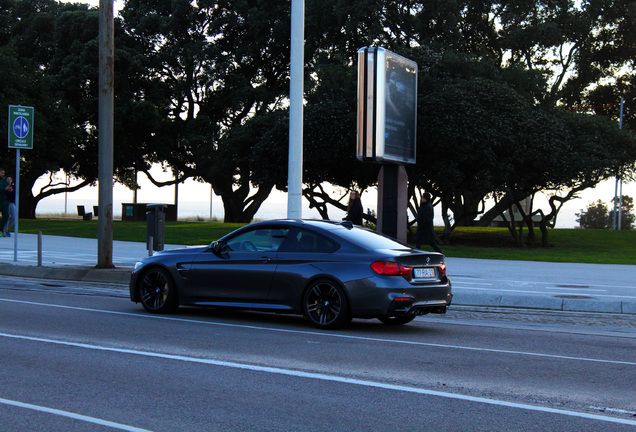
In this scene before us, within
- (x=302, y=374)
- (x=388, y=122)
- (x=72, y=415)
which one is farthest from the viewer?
(x=388, y=122)

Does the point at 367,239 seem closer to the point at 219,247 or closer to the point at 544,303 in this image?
the point at 219,247

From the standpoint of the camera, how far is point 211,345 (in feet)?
28.5

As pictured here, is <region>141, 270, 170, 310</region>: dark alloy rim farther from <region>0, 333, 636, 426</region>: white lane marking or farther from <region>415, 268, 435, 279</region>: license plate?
<region>415, 268, 435, 279</region>: license plate

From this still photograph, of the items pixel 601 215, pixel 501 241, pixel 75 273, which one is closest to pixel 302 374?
pixel 75 273

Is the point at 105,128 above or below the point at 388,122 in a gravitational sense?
below

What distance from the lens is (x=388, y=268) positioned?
9.88 metres

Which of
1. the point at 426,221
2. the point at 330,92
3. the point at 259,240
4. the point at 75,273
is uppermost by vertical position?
the point at 330,92

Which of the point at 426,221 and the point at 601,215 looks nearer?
the point at 426,221

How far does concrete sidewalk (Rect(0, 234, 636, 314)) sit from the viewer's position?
43.5 feet

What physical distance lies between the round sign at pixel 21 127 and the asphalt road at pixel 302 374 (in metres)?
7.70

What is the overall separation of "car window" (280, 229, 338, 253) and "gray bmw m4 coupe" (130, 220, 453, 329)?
0.02m

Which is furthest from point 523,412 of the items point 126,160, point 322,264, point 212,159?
point 126,160

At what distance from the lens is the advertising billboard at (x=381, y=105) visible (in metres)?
18.8

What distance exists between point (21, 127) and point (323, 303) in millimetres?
11102
